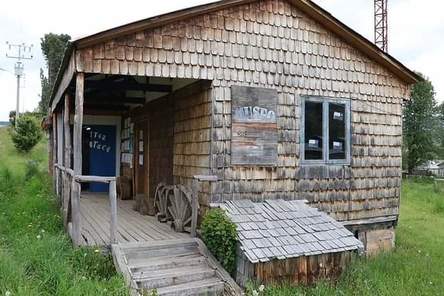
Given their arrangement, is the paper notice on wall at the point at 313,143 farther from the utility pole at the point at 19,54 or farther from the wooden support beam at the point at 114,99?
the utility pole at the point at 19,54

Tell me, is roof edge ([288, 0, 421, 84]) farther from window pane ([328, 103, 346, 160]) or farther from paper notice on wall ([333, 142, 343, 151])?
paper notice on wall ([333, 142, 343, 151])

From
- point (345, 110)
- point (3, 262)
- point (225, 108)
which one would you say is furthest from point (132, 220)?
point (345, 110)

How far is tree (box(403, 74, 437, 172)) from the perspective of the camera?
90.7ft

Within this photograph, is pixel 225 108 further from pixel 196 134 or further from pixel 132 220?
pixel 132 220

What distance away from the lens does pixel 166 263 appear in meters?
6.18

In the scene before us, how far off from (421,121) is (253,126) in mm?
23213

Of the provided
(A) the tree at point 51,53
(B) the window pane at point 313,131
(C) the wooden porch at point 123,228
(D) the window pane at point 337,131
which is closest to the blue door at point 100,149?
(C) the wooden porch at point 123,228

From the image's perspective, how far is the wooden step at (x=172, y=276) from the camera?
5641 mm

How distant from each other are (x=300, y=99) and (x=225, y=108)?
1.60 m

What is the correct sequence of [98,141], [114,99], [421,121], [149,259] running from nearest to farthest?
[149,259], [114,99], [98,141], [421,121]

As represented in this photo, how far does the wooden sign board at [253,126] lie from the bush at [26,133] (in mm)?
21159

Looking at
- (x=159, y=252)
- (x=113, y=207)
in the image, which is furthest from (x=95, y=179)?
(x=159, y=252)

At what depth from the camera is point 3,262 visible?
521cm

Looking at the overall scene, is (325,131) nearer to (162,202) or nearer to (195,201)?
(195,201)
